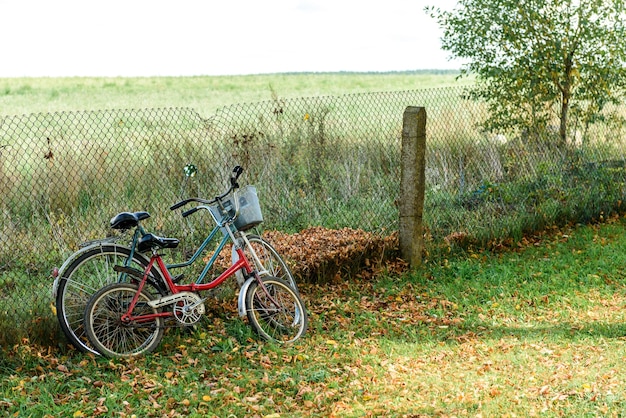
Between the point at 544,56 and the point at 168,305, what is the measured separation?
7.46 m

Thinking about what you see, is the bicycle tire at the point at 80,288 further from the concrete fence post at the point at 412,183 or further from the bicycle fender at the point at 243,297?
the concrete fence post at the point at 412,183

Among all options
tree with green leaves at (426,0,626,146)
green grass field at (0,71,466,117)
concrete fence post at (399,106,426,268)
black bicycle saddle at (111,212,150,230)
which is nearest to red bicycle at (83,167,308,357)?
black bicycle saddle at (111,212,150,230)

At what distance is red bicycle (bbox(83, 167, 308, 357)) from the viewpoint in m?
5.52

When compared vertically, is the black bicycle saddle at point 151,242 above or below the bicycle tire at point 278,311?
above

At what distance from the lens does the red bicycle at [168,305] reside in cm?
552

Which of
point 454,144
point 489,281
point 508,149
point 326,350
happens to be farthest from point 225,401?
point 508,149

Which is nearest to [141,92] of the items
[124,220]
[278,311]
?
[278,311]

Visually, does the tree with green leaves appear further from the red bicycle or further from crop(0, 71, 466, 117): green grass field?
crop(0, 71, 466, 117): green grass field

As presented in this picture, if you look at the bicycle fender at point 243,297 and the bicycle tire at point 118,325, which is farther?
the bicycle fender at point 243,297

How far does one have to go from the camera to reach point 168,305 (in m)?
5.78

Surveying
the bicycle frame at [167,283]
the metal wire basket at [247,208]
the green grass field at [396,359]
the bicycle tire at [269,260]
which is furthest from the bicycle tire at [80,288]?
the bicycle tire at [269,260]

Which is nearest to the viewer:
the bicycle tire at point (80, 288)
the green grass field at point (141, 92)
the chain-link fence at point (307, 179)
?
the bicycle tire at point (80, 288)

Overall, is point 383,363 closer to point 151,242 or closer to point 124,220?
point 151,242

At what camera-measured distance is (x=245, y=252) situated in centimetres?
629
